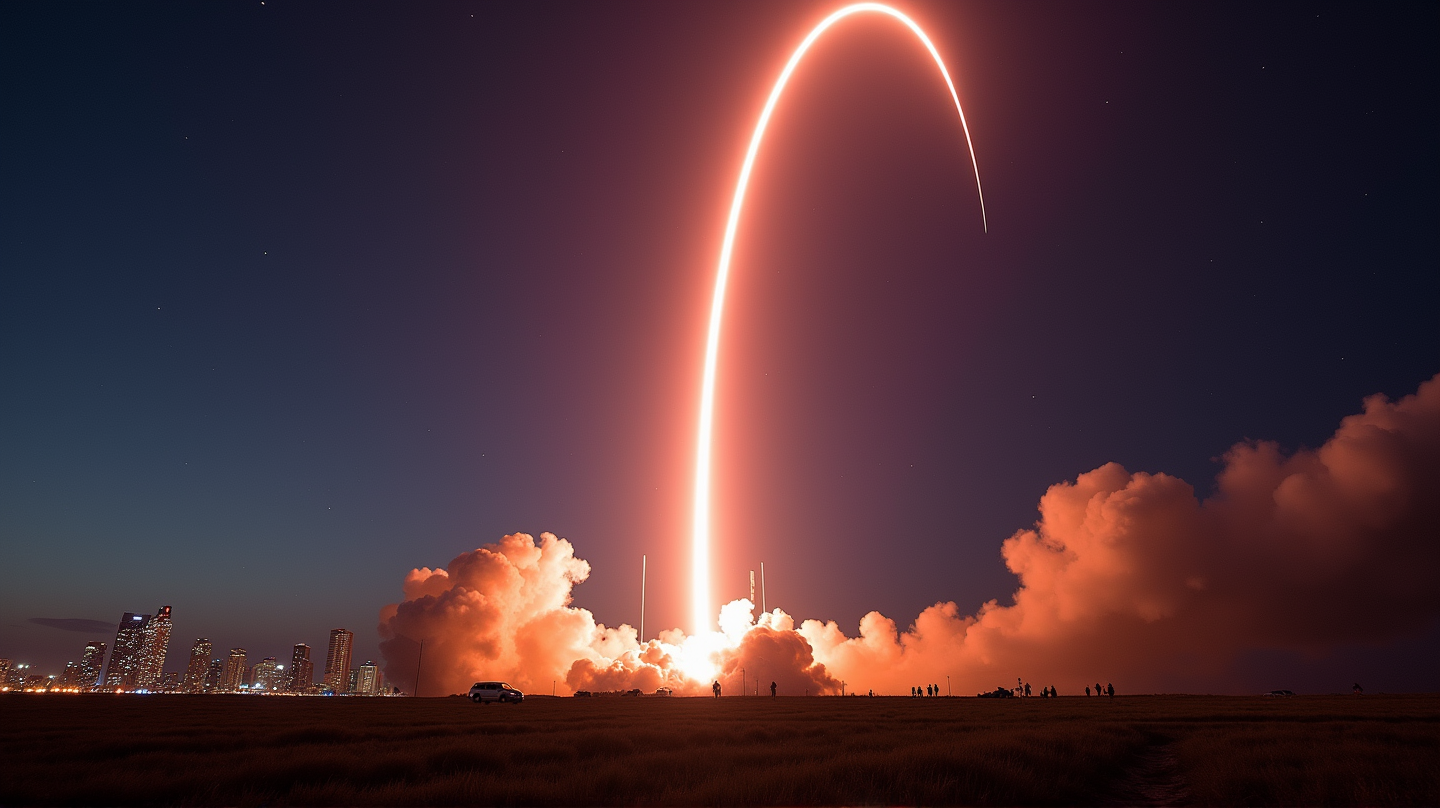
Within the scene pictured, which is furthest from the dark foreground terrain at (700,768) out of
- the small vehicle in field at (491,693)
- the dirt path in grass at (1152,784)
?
the small vehicle in field at (491,693)

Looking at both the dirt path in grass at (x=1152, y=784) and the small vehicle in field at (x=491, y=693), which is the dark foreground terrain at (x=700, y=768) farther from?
the small vehicle in field at (x=491, y=693)

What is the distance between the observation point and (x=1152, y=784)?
19.1 metres

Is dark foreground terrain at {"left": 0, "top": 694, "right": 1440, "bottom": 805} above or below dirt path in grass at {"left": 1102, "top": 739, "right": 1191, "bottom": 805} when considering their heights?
above

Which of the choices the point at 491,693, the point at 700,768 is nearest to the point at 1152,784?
the point at 700,768

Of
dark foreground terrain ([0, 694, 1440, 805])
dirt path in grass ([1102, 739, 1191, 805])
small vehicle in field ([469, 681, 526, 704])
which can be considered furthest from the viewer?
small vehicle in field ([469, 681, 526, 704])

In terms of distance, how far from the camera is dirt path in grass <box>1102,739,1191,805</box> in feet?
54.9

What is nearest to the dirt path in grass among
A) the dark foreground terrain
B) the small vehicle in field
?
the dark foreground terrain

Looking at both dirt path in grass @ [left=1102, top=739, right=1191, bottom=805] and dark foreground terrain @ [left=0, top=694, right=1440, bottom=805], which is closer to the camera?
dark foreground terrain @ [left=0, top=694, right=1440, bottom=805]

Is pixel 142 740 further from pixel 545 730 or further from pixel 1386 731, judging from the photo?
pixel 1386 731

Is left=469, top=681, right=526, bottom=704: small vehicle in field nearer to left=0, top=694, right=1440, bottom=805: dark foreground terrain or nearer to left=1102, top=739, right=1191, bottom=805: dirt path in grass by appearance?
left=0, top=694, right=1440, bottom=805: dark foreground terrain

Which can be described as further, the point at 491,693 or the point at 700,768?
the point at 491,693

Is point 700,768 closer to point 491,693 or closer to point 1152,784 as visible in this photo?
point 1152,784

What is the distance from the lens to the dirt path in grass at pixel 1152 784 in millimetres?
16734

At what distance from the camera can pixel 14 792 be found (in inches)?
534
